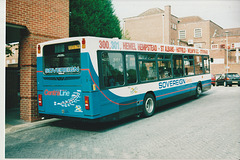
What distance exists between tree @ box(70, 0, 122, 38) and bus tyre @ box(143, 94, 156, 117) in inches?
384

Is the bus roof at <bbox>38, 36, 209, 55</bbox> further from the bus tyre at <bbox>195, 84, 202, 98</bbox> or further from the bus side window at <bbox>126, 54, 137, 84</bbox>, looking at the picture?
the bus tyre at <bbox>195, 84, 202, 98</bbox>

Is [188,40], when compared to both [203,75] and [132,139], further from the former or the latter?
[132,139]

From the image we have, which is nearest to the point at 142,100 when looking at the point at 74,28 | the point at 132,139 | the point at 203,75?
the point at 132,139

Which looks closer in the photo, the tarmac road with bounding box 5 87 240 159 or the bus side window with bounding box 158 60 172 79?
the tarmac road with bounding box 5 87 240 159

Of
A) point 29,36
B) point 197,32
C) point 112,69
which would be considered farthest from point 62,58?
point 197,32

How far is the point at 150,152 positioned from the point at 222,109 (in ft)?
20.6

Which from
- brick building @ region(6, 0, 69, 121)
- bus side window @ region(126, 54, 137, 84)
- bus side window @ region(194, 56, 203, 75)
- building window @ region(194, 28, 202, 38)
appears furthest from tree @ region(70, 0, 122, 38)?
building window @ region(194, 28, 202, 38)

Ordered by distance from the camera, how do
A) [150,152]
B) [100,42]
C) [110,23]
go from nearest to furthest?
[150,152]
[100,42]
[110,23]

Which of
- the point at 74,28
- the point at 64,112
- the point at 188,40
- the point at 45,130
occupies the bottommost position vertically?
the point at 45,130

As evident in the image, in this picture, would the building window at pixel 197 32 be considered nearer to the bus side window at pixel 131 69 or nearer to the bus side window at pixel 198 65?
the bus side window at pixel 198 65

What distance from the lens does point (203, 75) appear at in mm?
14008

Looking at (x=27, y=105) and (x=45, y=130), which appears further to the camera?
(x=27, y=105)

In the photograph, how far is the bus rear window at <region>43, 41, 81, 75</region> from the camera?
6.57 m

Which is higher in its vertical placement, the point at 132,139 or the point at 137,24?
the point at 137,24
